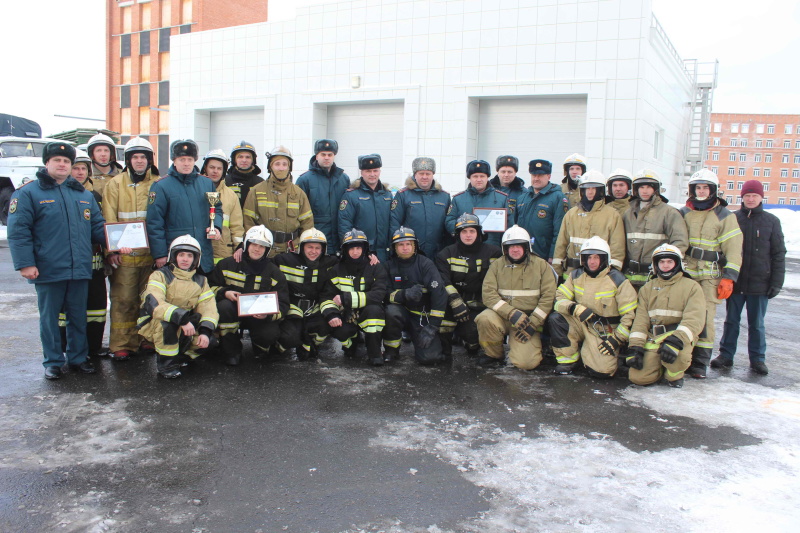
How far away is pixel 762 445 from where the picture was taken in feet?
14.1

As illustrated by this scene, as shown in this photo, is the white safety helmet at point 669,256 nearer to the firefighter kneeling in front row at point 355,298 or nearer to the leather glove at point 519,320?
the leather glove at point 519,320

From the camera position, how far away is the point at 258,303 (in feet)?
19.4

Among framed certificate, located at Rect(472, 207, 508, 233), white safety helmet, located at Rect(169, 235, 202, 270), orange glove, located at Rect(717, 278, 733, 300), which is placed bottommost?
orange glove, located at Rect(717, 278, 733, 300)

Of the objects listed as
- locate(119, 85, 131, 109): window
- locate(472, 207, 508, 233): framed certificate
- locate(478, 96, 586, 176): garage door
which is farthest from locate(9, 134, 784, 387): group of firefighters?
locate(119, 85, 131, 109): window

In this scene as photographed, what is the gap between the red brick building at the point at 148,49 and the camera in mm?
38344

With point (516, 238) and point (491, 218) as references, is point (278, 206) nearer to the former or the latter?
point (491, 218)

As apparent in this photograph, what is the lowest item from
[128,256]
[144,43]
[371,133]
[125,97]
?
[128,256]

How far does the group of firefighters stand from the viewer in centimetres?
558

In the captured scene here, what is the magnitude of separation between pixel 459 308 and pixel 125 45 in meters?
42.3

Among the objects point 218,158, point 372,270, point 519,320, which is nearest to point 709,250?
point 519,320

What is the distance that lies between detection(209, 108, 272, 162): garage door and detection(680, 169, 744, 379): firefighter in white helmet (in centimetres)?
1479

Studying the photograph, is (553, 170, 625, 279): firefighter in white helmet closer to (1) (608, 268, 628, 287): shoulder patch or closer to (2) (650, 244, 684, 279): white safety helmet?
(1) (608, 268, 628, 287): shoulder patch

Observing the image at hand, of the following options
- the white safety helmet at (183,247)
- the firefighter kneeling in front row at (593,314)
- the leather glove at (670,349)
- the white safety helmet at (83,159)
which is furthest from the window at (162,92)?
the leather glove at (670,349)

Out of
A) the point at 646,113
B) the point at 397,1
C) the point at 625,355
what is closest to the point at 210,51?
the point at 397,1
